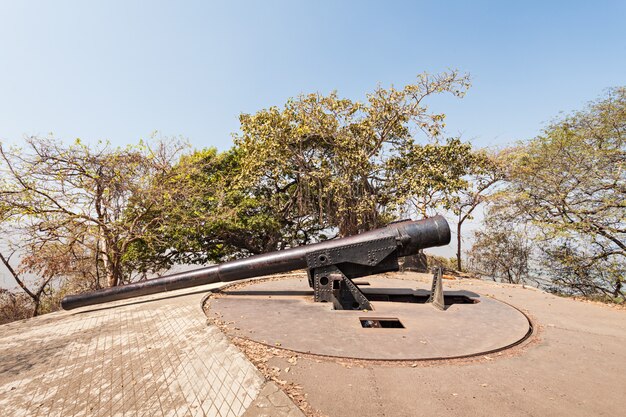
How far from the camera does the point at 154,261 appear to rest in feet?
50.7

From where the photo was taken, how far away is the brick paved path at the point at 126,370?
3055 millimetres

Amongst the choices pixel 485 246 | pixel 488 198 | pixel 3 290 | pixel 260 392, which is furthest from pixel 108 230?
pixel 485 246

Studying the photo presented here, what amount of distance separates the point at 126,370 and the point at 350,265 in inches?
163

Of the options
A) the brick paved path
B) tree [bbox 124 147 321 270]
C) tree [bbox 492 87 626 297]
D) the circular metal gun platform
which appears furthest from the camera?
tree [bbox 124 147 321 270]

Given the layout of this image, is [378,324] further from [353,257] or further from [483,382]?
[483,382]

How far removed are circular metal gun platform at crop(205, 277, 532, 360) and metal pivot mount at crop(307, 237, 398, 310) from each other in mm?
333

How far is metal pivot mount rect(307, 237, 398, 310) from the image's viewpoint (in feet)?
19.6

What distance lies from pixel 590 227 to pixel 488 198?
452 cm

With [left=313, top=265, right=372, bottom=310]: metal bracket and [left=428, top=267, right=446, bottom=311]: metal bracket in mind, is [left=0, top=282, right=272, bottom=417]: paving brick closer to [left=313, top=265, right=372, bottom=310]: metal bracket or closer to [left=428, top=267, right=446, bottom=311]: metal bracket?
[left=313, top=265, right=372, bottom=310]: metal bracket

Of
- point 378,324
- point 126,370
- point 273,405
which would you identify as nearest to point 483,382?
point 378,324

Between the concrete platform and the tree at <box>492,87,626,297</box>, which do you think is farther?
the tree at <box>492,87,626,297</box>

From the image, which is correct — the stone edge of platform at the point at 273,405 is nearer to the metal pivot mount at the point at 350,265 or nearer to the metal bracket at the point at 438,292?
the metal pivot mount at the point at 350,265

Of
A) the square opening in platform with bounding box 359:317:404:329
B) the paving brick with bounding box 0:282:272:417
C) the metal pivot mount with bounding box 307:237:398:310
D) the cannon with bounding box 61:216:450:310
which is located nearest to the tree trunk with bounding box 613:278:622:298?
the cannon with bounding box 61:216:450:310

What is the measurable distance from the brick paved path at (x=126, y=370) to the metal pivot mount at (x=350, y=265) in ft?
Answer: 7.93
